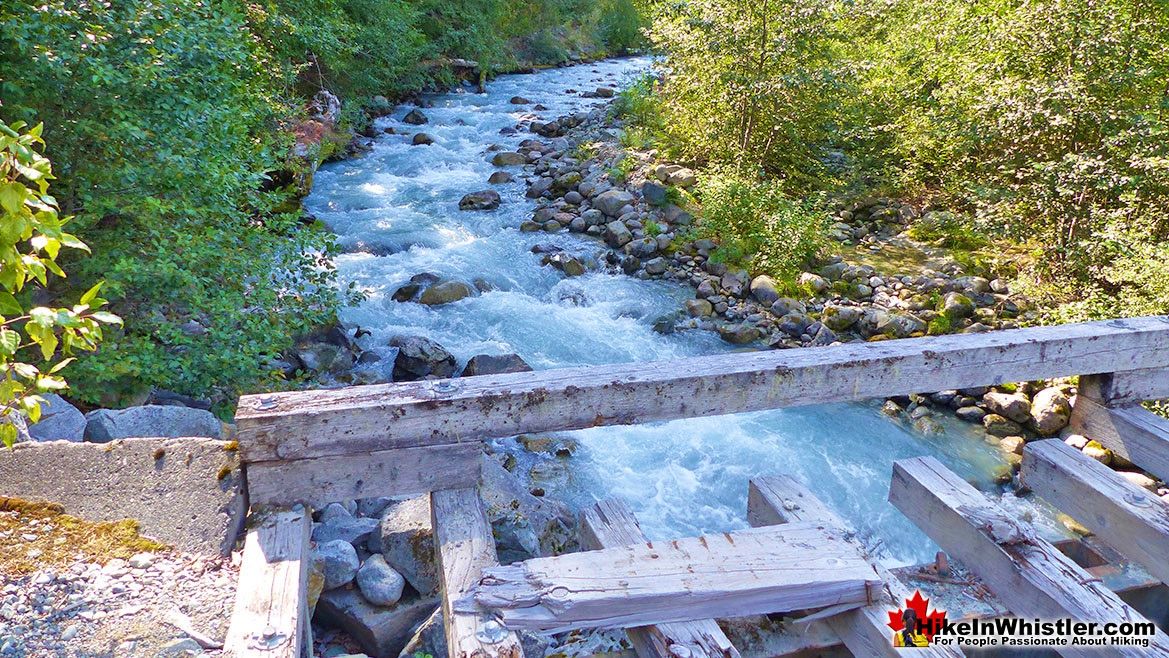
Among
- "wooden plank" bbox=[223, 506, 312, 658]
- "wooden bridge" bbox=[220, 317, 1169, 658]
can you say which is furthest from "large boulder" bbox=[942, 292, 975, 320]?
"wooden plank" bbox=[223, 506, 312, 658]

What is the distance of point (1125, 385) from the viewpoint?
3041 millimetres

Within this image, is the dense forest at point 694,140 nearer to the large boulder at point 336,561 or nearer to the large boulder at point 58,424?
the large boulder at point 58,424

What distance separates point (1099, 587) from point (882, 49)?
11177 millimetres

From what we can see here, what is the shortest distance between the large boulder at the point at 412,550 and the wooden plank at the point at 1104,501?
2.32 m

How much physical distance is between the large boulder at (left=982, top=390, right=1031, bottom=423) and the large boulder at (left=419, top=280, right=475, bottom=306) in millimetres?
5835

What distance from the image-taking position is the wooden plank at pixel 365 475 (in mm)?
2287

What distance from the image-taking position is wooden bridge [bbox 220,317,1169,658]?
6.36 feet

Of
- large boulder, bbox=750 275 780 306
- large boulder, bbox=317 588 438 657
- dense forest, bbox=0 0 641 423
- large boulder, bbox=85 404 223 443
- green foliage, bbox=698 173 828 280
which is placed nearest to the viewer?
large boulder, bbox=317 588 438 657

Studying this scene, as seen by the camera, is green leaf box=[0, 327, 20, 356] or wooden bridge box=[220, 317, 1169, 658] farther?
wooden bridge box=[220, 317, 1169, 658]

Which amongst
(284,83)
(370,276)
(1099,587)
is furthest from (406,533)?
(284,83)

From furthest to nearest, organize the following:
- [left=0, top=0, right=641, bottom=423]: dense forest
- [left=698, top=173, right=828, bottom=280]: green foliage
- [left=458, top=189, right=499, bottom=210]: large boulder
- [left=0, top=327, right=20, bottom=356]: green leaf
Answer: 1. [left=458, top=189, right=499, bottom=210]: large boulder
2. [left=698, top=173, right=828, bottom=280]: green foliage
3. [left=0, top=0, right=641, bottom=423]: dense forest
4. [left=0, top=327, right=20, bottom=356]: green leaf

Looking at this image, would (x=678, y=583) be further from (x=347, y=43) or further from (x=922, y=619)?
(x=347, y=43)

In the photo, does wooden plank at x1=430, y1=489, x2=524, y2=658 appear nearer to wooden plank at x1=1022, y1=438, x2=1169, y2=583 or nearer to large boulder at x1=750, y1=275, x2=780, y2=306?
wooden plank at x1=1022, y1=438, x2=1169, y2=583

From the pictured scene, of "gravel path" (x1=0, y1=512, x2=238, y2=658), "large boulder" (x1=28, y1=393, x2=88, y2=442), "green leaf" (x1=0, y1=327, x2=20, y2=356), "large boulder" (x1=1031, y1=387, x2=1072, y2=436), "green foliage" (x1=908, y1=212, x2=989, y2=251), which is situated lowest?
"large boulder" (x1=1031, y1=387, x2=1072, y2=436)
